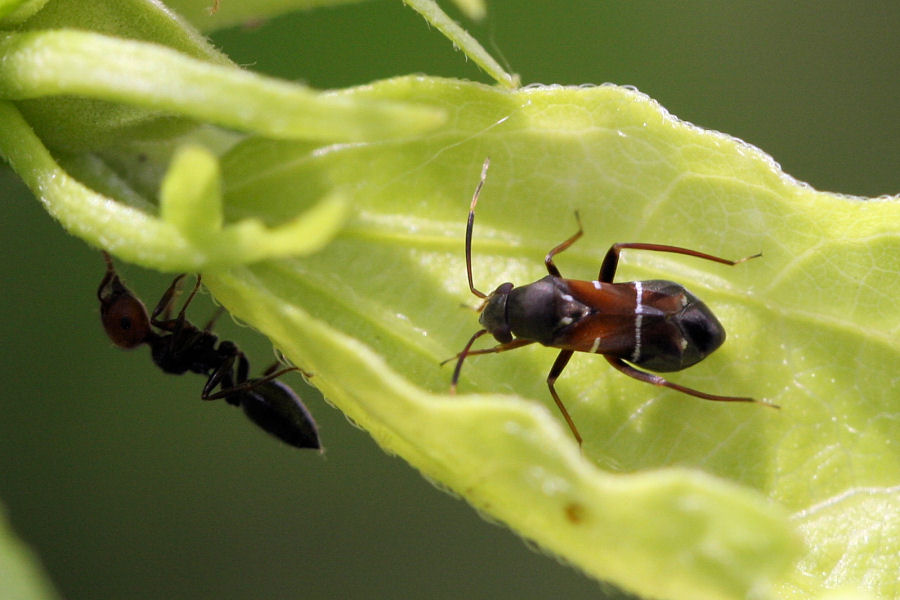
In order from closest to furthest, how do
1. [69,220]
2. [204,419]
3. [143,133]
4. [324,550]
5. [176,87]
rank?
1. [176,87]
2. [69,220]
3. [143,133]
4. [204,419]
5. [324,550]

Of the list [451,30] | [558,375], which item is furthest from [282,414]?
[451,30]

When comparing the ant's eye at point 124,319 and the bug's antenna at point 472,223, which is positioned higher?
the bug's antenna at point 472,223

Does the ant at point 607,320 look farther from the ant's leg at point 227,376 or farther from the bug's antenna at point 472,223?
the ant's leg at point 227,376

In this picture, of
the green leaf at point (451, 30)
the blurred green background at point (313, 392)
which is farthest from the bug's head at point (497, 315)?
the blurred green background at point (313, 392)

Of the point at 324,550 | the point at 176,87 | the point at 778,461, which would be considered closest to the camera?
the point at 176,87

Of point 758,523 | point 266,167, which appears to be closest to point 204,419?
point 266,167

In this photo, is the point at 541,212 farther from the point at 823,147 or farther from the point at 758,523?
the point at 823,147

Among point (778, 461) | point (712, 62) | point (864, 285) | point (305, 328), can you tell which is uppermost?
point (712, 62)
